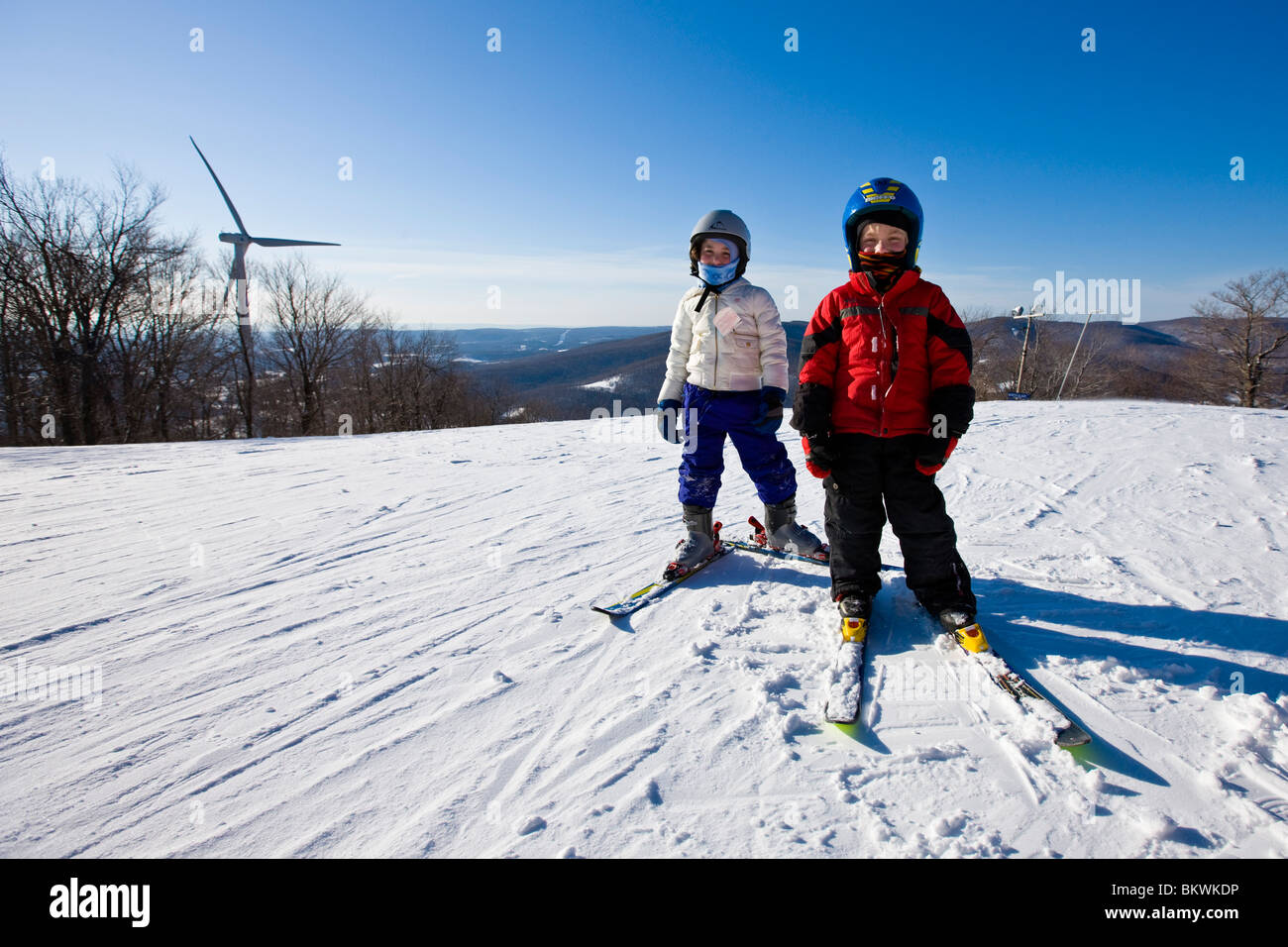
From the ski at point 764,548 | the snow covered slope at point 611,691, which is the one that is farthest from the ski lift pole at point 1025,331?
the ski at point 764,548

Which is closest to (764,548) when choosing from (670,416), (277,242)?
(670,416)

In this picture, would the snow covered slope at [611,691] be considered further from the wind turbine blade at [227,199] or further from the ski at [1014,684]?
the wind turbine blade at [227,199]

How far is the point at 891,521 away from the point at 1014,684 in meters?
0.83

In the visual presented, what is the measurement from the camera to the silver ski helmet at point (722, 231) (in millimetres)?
3385

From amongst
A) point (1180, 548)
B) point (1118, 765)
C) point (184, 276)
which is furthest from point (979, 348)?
point (184, 276)

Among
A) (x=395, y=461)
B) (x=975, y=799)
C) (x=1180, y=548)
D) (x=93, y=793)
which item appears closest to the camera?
(x=975, y=799)

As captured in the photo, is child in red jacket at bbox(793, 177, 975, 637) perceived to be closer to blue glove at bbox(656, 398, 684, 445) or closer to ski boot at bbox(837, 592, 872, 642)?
ski boot at bbox(837, 592, 872, 642)

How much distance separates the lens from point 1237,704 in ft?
6.62

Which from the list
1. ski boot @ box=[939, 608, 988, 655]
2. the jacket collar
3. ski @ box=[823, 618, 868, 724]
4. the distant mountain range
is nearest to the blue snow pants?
the jacket collar

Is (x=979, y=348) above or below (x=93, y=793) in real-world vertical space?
above

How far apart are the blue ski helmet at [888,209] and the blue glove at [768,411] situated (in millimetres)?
901

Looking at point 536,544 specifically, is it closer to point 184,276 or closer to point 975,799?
point 975,799
